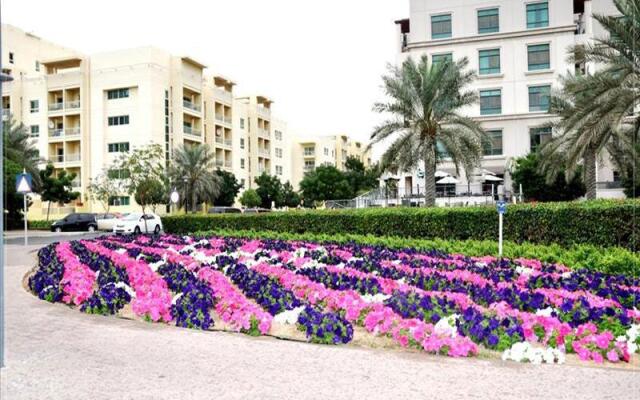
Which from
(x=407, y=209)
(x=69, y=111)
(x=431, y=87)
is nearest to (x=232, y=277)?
(x=407, y=209)

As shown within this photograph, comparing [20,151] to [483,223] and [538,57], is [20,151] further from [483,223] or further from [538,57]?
[538,57]

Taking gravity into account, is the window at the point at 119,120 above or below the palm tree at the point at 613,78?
above

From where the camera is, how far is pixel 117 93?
57094 millimetres

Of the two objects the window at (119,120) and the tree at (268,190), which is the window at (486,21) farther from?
the window at (119,120)

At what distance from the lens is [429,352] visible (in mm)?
5977

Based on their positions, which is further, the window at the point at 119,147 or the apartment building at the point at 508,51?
the window at the point at 119,147

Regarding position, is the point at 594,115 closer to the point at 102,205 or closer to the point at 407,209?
the point at 407,209

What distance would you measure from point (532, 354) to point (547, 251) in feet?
26.9

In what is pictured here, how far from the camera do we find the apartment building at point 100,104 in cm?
5606

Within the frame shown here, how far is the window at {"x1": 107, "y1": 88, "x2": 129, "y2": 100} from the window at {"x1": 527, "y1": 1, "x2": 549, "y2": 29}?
3743cm

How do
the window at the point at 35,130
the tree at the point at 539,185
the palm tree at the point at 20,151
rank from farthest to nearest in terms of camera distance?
the window at the point at 35,130
the palm tree at the point at 20,151
the tree at the point at 539,185

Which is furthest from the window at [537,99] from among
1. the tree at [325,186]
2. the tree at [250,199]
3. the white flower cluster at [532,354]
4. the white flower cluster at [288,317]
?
the white flower cluster at [532,354]

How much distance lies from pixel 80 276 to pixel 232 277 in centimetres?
256

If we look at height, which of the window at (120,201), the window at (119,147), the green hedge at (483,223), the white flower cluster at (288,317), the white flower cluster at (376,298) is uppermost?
the window at (119,147)
